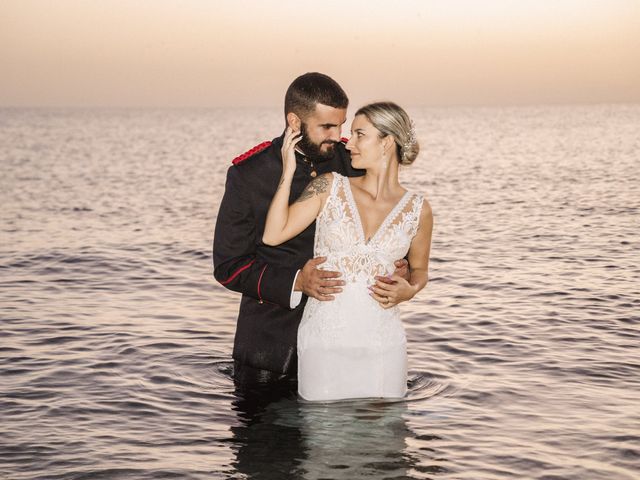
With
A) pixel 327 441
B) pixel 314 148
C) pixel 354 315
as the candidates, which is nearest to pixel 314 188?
pixel 314 148

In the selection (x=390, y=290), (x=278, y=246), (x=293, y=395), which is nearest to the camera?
(x=390, y=290)

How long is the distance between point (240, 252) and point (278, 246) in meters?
0.30

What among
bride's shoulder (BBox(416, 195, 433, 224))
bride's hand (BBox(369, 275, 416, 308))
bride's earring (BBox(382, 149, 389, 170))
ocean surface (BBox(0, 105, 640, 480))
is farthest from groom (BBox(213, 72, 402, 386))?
bride's shoulder (BBox(416, 195, 433, 224))

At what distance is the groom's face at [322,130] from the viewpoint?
22.6ft

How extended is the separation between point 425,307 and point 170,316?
12.1ft

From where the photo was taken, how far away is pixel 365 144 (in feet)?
21.8

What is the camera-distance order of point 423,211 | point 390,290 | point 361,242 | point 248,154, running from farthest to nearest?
point 248,154
point 423,211
point 361,242
point 390,290

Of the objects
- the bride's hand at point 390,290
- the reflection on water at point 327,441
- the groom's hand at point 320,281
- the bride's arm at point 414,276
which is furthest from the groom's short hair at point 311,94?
the reflection on water at point 327,441

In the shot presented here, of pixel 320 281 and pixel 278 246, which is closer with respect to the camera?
pixel 320 281

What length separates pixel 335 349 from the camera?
6.75m

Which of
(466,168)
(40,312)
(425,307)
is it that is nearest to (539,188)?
(466,168)

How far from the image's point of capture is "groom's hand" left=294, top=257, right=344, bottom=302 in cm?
659

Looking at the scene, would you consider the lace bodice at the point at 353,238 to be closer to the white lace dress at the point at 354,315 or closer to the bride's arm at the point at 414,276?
the white lace dress at the point at 354,315

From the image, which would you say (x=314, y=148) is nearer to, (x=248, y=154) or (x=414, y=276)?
(x=248, y=154)
